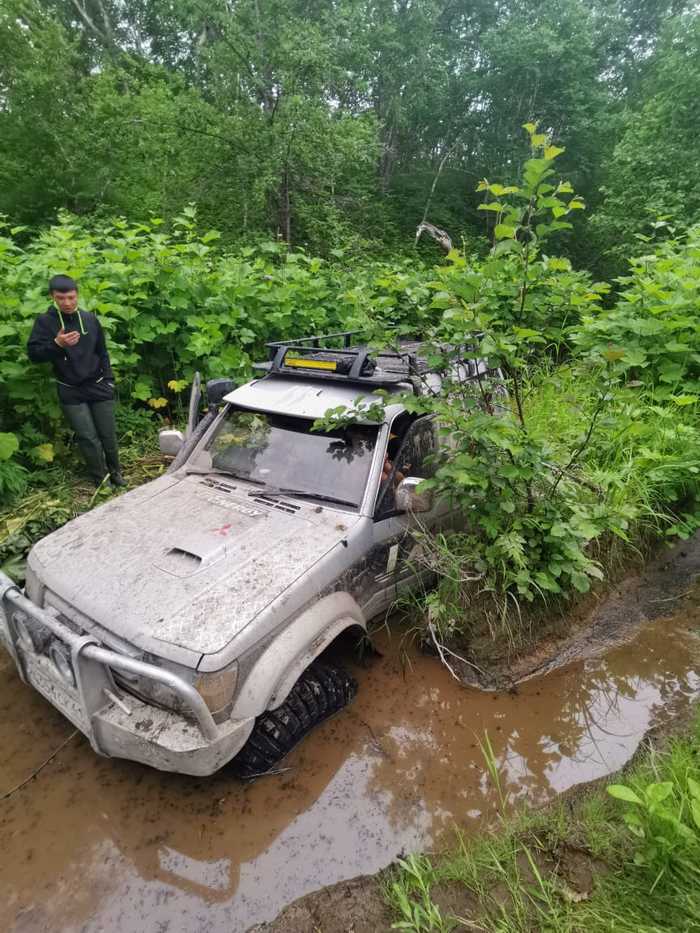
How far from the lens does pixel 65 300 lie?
399cm

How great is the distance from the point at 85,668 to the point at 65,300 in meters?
3.09

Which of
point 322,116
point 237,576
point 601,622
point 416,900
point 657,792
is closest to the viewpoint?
point 657,792

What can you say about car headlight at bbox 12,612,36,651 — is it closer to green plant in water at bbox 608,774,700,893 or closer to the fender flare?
the fender flare

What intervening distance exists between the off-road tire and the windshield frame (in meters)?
0.93

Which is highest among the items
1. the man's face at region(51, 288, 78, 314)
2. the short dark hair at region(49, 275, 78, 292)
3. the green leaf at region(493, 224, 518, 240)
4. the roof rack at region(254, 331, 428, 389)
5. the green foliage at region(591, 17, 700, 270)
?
the green foliage at region(591, 17, 700, 270)

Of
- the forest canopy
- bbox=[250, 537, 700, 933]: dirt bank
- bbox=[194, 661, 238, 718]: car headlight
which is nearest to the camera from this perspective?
bbox=[250, 537, 700, 933]: dirt bank

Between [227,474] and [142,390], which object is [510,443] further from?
[142,390]

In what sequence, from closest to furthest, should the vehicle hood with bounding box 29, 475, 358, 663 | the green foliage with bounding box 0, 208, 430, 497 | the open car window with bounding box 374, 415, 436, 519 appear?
the vehicle hood with bounding box 29, 475, 358, 663 < the open car window with bounding box 374, 415, 436, 519 < the green foliage with bounding box 0, 208, 430, 497

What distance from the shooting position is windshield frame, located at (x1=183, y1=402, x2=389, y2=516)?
9.88 ft

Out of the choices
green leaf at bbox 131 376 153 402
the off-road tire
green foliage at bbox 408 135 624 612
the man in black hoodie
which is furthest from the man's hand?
the off-road tire

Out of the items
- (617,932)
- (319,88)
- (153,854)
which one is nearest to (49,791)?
(153,854)

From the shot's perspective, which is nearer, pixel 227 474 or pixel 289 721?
pixel 289 721

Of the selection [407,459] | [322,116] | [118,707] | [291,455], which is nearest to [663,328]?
[407,459]

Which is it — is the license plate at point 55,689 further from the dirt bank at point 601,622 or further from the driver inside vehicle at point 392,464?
the dirt bank at point 601,622
